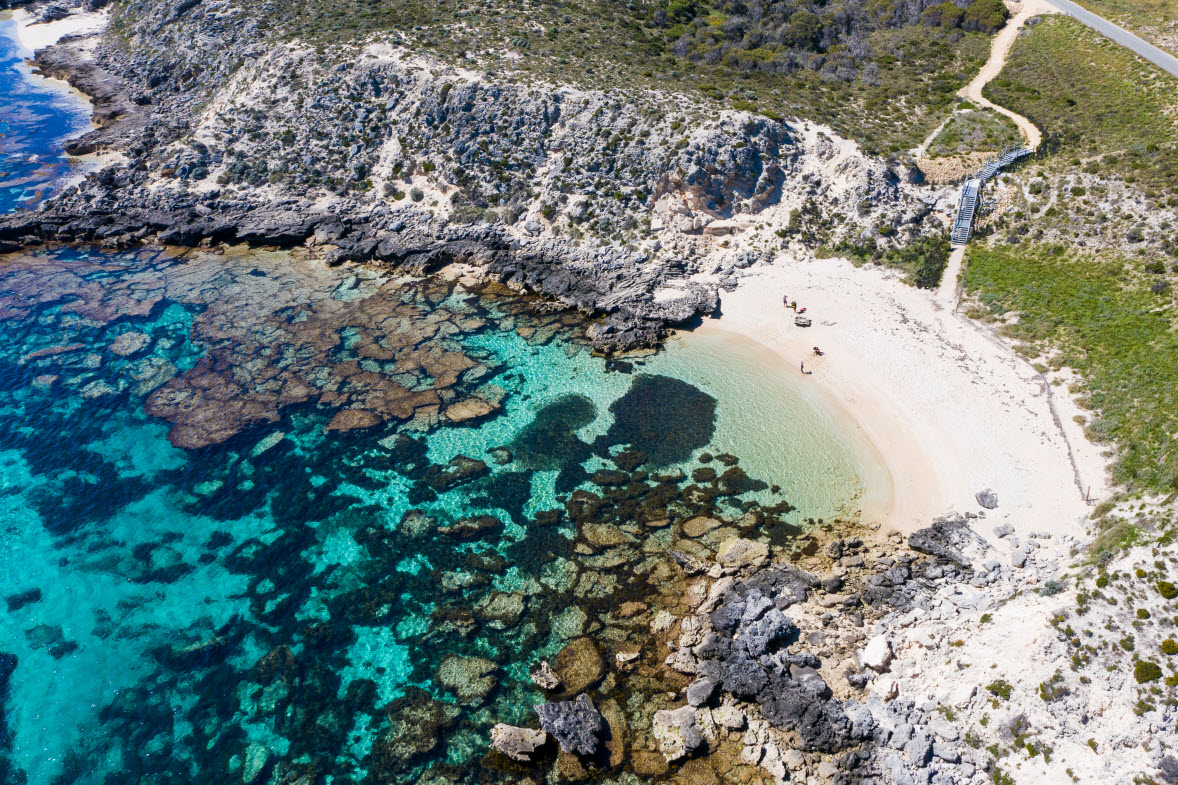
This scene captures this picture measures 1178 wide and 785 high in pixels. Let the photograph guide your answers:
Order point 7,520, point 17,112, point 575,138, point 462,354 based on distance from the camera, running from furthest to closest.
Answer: point 17,112 < point 575,138 < point 462,354 < point 7,520

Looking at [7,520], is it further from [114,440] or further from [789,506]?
[789,506]

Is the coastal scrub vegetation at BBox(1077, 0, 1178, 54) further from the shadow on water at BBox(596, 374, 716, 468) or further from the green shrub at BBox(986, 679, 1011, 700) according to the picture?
the green shrub at BBox(986, 679, 1011, 700)

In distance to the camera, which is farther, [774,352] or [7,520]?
[774,352]

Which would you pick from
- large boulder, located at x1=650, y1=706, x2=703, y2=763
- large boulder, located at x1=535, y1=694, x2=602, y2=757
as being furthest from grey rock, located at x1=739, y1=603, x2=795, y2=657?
large boulder, located at x1=535, y1=694, x2=602, y2=757

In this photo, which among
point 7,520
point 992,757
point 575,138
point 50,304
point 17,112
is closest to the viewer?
point 992,757

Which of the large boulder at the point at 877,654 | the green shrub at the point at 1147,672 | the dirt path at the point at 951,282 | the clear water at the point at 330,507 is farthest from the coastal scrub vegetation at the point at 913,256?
the green shrub at the point at 1147,672

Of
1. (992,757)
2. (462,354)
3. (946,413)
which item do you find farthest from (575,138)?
(992,757)

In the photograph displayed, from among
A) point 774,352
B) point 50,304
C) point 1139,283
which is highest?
point 1139,283
